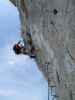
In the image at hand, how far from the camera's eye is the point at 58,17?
54.5ft

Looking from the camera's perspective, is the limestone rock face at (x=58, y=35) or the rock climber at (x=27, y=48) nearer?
the limestone rock face at (x=58, y=35)

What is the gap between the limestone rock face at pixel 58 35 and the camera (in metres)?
16.1

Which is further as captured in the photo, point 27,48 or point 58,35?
point 27,48

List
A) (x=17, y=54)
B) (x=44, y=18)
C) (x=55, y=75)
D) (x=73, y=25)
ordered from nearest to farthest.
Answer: (x=73, y=25)
(x=44, y=18)
(x=55, y=75)
(x=17, y=54)

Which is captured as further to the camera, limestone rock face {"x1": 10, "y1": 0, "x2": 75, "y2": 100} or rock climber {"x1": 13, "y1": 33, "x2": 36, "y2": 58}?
rock climber {"x1": 13, "y1": 33, "x2": 36, "y2": 58}

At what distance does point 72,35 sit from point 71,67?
1.37 m

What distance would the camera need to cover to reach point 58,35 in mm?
17219

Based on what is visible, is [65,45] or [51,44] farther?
[51,44]

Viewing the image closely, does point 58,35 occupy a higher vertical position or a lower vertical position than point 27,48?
lower

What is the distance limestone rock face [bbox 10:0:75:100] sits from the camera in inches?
634

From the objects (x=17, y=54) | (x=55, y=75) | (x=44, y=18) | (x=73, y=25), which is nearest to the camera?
(x=73, y=25)

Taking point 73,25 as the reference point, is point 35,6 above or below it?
above

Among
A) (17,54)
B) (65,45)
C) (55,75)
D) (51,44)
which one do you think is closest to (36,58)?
(17,54)

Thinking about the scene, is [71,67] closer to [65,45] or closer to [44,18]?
[65,45]
